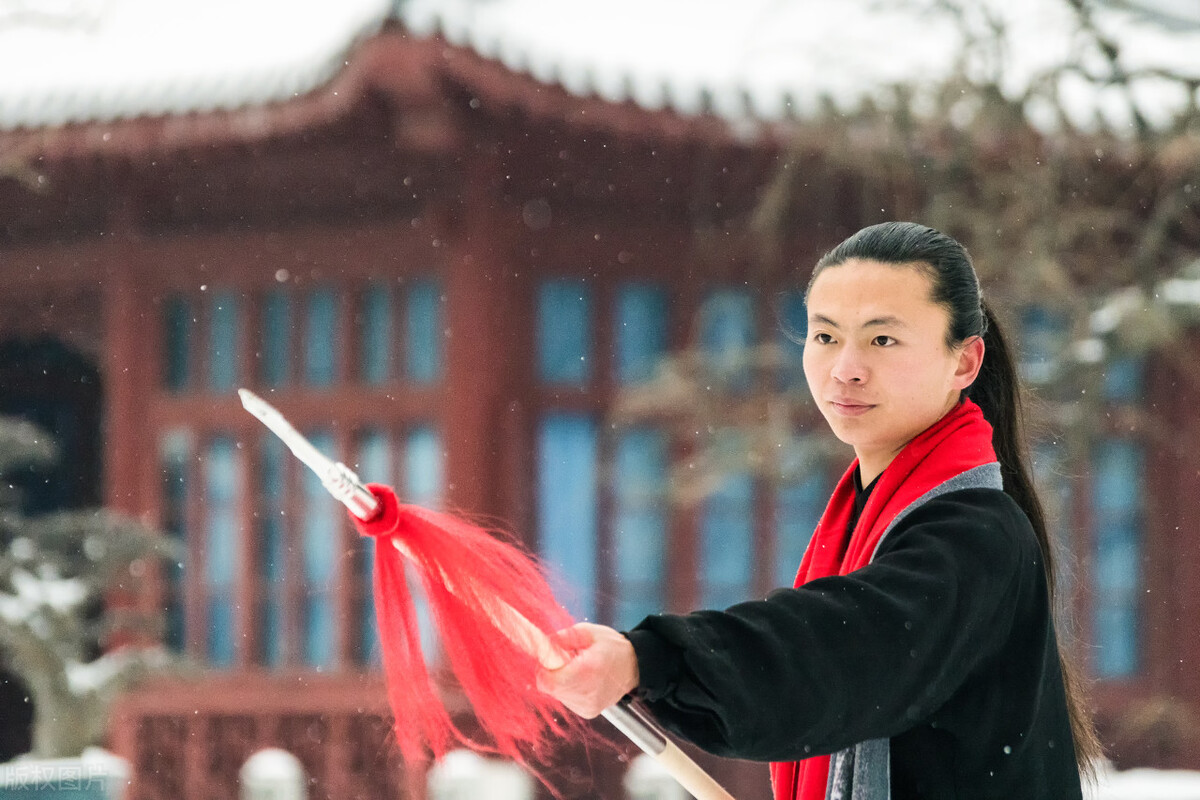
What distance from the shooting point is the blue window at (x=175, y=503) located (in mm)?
4984

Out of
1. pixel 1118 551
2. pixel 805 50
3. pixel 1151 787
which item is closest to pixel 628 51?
pixel 805 50

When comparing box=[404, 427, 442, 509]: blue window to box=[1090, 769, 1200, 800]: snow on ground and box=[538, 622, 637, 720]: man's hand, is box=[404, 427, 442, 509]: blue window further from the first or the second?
box=[538, 622, 637, 720]: man's hand

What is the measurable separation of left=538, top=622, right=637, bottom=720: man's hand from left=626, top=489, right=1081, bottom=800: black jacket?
14mm

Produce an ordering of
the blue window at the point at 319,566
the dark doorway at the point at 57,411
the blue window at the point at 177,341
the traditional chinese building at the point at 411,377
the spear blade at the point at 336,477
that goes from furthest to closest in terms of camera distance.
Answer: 1. the dark doorway at the point at 57,411
2. the blue window at the point at 177,341
3. the blue window at the point at 319,566
4. the traditional chinese building at the point at 411,377
5. the spear blade at the point at 336,477

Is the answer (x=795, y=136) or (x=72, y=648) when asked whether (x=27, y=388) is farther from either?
(x=795, y=136)

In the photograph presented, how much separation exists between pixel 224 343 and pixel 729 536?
7.46 feet

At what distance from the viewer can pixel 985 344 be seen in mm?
1321

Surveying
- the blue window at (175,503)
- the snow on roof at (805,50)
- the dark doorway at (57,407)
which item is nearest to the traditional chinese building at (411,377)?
the blue window at (175,503)

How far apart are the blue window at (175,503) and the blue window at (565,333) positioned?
1582 millimetres

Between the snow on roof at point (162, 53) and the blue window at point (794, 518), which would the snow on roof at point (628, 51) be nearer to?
the snow on roof at point (162, 53)

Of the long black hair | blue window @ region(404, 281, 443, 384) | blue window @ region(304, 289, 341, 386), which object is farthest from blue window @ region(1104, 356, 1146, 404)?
the long black hair

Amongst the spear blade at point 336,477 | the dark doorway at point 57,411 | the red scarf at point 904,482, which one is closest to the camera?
the spear blade at point 336,477

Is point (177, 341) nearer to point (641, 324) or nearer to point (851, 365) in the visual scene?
point (641, 324)

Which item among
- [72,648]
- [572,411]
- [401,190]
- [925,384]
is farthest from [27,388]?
[925,384]
